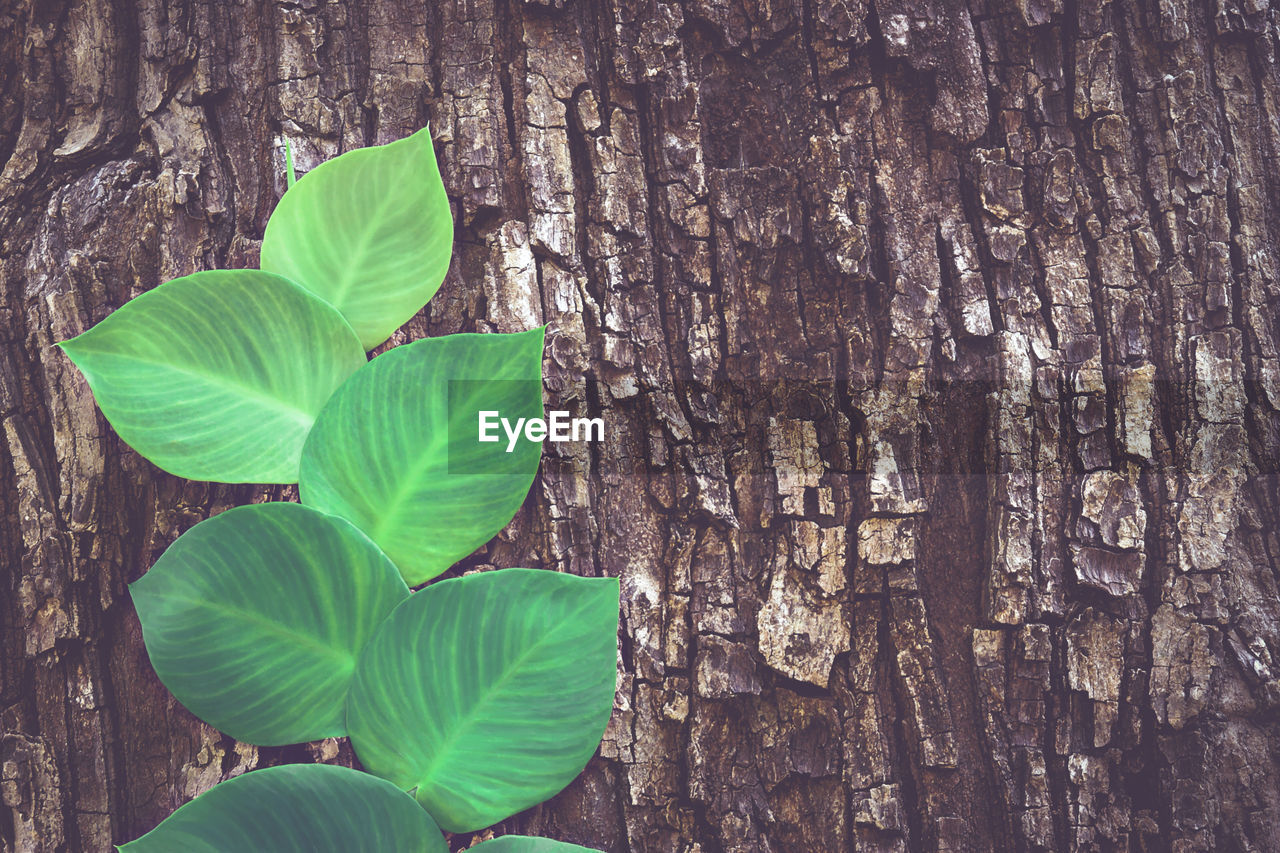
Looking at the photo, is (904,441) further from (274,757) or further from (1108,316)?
(274,757)

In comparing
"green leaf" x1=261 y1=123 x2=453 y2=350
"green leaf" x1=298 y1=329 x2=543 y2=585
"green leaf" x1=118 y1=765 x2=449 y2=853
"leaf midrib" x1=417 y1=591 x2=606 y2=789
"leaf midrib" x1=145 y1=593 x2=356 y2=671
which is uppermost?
"green leaf" x1=261 y1=123 x2=453 y2=350

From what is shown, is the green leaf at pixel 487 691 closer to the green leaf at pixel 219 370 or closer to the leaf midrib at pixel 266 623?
the leaf midrib at pixel 266 623

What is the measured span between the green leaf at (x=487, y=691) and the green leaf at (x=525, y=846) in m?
0.01

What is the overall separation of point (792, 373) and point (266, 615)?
41 centimetres

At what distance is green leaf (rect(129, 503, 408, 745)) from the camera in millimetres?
462

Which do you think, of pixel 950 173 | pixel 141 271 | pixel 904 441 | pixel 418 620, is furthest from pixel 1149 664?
pixel 141 271

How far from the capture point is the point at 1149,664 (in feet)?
1.70

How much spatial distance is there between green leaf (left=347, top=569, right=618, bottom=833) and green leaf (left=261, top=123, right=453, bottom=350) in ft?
0.74

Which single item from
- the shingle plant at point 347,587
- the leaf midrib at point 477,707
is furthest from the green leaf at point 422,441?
the leaf midrib at point 477,707

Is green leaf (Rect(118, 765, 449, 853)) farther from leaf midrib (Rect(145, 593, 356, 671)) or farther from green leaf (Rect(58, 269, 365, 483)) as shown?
green leaf (Rect(58, 269, 365, 483))

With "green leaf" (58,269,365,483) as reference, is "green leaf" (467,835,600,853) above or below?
below

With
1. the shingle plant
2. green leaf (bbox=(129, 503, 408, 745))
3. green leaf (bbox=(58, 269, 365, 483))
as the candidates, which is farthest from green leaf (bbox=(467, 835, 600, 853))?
green leaf (bbox=(58, 269, 365, 483))

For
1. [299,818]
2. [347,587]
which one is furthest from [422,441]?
[299,818]

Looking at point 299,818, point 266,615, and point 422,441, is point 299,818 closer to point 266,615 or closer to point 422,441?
point 266,615
